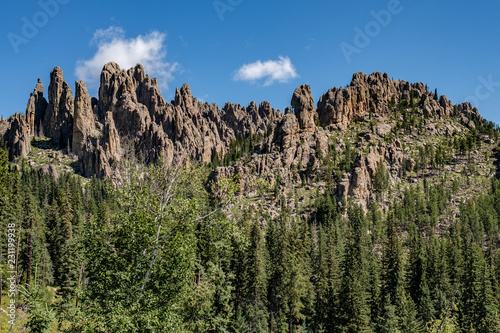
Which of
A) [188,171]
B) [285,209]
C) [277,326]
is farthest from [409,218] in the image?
[188,171]

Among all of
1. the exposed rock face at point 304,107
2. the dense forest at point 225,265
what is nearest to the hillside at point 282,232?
the dense forest at point 225,265

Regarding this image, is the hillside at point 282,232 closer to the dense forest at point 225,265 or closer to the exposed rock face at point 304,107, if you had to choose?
the dense forest at point 225,265

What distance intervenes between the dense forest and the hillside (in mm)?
117

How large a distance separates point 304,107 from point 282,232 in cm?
13317

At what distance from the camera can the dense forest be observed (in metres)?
11.7

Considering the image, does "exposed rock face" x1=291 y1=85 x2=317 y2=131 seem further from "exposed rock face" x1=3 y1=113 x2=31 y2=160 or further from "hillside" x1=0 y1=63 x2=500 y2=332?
"exposed rock face" x1=3 y1=113 x2=31 y2=160

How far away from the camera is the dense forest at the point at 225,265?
11.7m

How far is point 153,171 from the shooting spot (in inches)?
523

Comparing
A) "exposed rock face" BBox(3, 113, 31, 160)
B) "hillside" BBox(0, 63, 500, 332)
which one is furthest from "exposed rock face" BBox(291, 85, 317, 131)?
"exposed rock face" BBox(3, 113, 31, 160)

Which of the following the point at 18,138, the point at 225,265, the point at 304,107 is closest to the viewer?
the point at 225,265

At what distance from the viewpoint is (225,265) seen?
53.5 m

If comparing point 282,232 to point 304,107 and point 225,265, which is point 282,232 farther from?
point 304,107

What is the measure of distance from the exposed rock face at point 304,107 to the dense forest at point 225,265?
5398 centimetres

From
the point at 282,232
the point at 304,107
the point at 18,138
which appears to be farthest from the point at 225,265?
the point at 18,138
